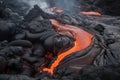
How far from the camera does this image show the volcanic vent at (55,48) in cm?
860

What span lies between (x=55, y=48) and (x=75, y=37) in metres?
1.60

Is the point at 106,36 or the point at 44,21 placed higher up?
the point at 44,21

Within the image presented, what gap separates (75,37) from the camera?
1148 centimetres

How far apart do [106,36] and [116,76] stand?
530cm

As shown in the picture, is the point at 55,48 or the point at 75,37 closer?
the point at 55,48

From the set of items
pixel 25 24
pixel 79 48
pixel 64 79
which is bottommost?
pixel 64 79

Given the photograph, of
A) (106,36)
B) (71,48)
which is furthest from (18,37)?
(106,36)

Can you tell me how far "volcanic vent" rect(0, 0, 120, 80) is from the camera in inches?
338

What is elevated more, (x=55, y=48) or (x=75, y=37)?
(x=75, y=37)

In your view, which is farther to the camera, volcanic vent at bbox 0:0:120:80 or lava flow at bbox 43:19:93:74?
lava flow at bbox 43:19:93:74

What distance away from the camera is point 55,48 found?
408 inches

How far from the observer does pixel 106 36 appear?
474 inches

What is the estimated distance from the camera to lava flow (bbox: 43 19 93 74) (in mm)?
9791

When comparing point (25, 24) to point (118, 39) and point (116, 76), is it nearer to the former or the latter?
point (118, 39)
